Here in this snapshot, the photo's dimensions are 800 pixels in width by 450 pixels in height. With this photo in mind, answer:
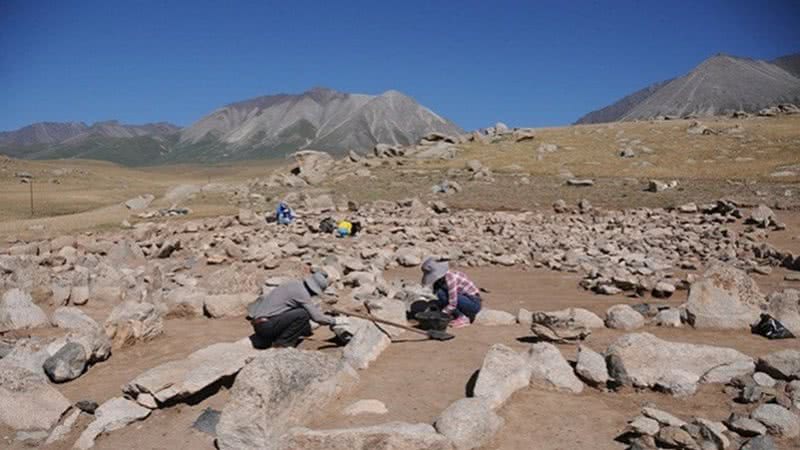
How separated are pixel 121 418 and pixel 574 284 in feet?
30.4

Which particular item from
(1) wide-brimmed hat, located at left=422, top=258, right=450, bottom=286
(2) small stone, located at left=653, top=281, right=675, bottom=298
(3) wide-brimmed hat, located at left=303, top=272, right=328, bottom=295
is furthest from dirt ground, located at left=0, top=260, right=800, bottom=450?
(2) small stone, located at left=653, top=281, right=675, bottom=298

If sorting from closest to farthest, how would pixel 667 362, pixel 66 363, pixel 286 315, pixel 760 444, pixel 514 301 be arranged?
pixel 760 444 → pixel 667 362 → pixel 66 363 → pixel 286 315 → pixel 514 301

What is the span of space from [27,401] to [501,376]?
4.76 meters

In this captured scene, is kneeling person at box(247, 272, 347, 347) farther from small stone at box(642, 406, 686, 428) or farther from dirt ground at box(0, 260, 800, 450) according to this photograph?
small stone at box(642, 406, 686, 428)

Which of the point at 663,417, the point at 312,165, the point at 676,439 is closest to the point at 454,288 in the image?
the point at 663,417

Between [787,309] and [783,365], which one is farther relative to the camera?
[787,309]

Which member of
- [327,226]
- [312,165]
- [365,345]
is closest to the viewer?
[365,345]

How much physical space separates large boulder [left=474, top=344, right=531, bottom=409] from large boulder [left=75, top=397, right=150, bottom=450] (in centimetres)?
338

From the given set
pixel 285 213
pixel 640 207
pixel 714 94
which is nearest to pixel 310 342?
pixel 285 213

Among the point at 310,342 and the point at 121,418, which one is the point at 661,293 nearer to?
the point at 310,342

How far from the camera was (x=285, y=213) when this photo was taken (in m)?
19.6

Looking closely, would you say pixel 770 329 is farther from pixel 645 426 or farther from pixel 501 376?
pixel 501 376

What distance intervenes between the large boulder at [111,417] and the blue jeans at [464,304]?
4378 millimetres

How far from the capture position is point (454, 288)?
28.9 feet
